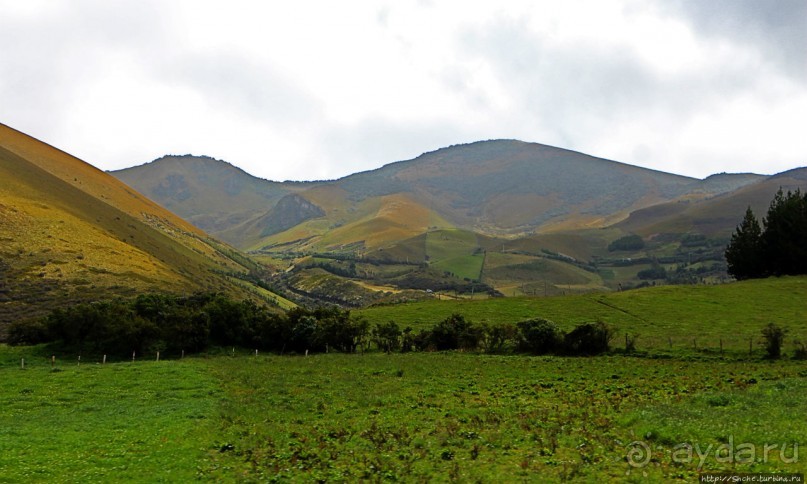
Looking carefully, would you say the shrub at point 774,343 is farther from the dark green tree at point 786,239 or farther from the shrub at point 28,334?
the shrub at point 28,334

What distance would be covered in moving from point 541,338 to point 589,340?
5671 mm

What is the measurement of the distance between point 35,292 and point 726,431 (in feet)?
413

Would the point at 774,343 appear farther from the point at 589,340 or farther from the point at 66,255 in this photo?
the point at 66,255

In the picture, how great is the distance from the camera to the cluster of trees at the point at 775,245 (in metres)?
107

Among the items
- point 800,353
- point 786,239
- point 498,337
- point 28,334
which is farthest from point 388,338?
point 786,239

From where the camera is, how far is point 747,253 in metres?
117

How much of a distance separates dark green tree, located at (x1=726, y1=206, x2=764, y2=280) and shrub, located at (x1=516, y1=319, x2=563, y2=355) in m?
79.6

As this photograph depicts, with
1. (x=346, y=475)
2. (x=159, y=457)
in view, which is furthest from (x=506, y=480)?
(x=159, y=457)

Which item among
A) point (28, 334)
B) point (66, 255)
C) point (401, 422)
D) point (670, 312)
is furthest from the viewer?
point (66, 255)

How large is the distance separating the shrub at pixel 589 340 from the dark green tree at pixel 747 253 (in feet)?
251

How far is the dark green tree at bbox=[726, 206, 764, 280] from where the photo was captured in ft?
Answer: 376

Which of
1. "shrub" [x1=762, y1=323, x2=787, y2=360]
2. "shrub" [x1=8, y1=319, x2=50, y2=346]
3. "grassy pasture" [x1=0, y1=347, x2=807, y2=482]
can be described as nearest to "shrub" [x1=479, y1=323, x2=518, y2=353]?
"grassy pasture" [x1=0, y1=347, x2=807, y2=482]

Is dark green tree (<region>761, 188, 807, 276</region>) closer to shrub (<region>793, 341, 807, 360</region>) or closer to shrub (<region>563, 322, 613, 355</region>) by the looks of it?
shrub (<region>793, 341, 807, 360</region>)

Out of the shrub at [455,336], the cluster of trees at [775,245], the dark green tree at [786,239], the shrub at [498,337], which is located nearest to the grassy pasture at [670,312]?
the shrub at [455,336]
